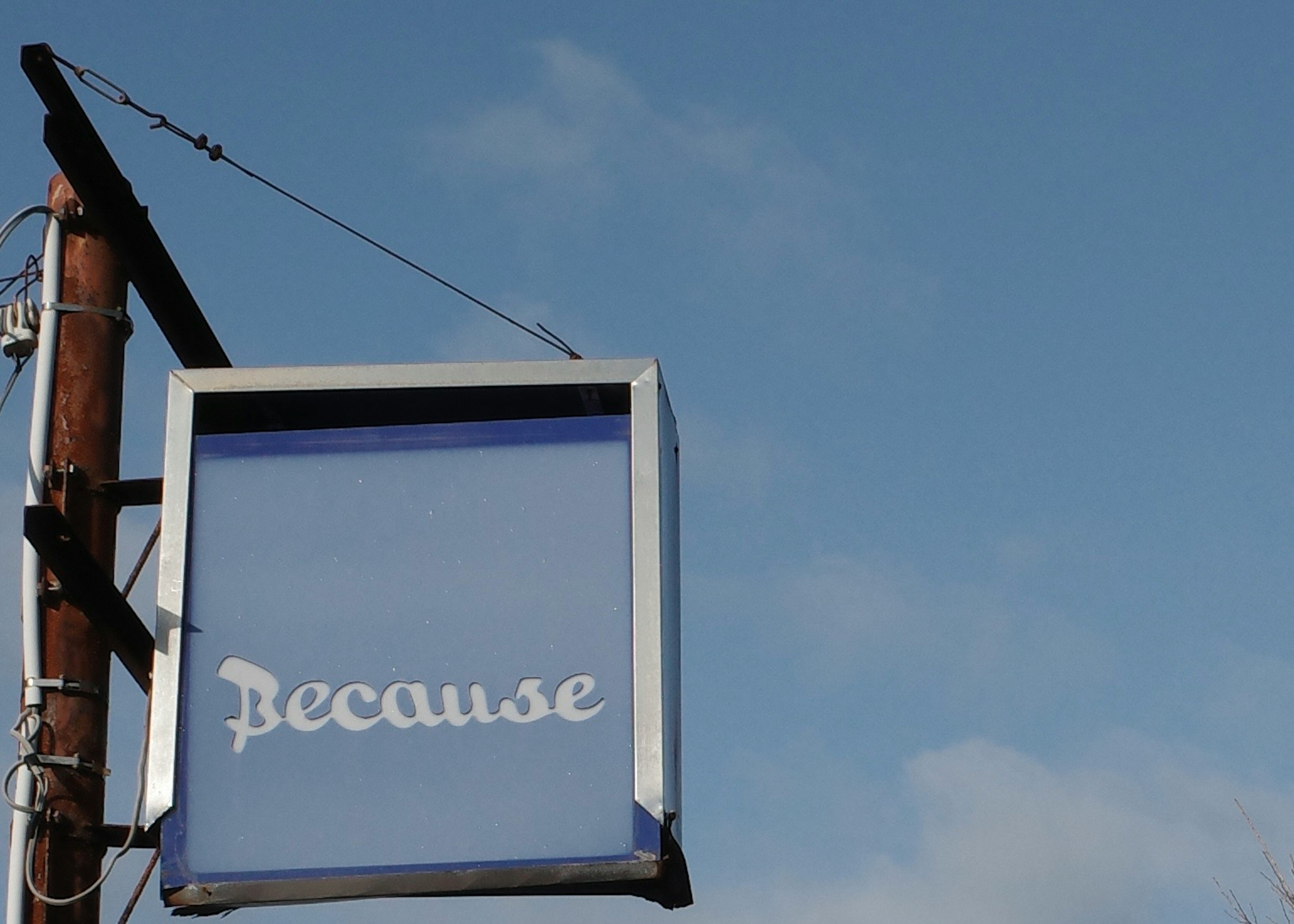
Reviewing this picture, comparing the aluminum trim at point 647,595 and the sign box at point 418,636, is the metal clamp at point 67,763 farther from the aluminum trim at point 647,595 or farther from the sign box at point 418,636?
the aluminum trim at point 647,595

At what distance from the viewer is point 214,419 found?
23.2 ft

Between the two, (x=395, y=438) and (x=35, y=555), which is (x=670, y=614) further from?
(x=35, y=555)

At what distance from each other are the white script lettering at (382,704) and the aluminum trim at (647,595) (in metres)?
0.16

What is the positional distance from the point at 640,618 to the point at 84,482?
6.84 feet

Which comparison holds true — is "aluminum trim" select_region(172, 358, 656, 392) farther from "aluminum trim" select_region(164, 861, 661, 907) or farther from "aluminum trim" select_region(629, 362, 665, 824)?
"aluminum trim" select_region(164, 861, 661, 907)

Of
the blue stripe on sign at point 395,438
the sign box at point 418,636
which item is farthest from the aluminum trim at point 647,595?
the blue stripe on sign at point 395,438

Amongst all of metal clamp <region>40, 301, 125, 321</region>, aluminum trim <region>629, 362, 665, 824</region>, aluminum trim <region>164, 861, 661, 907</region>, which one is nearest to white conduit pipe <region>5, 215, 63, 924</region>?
metal clamp <region>40, 301, 125, 321</region>

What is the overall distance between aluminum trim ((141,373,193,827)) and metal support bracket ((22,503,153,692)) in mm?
92

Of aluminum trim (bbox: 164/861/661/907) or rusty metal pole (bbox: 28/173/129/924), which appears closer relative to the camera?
aluminum trim (bbox: 164/861/661/907)

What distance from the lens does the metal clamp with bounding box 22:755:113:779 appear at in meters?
6.66

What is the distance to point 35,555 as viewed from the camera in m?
6.98

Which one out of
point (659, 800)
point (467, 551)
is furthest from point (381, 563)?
point (659, 800)

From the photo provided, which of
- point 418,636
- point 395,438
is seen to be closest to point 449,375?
point 395,438

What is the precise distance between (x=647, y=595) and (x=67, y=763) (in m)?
2.00
